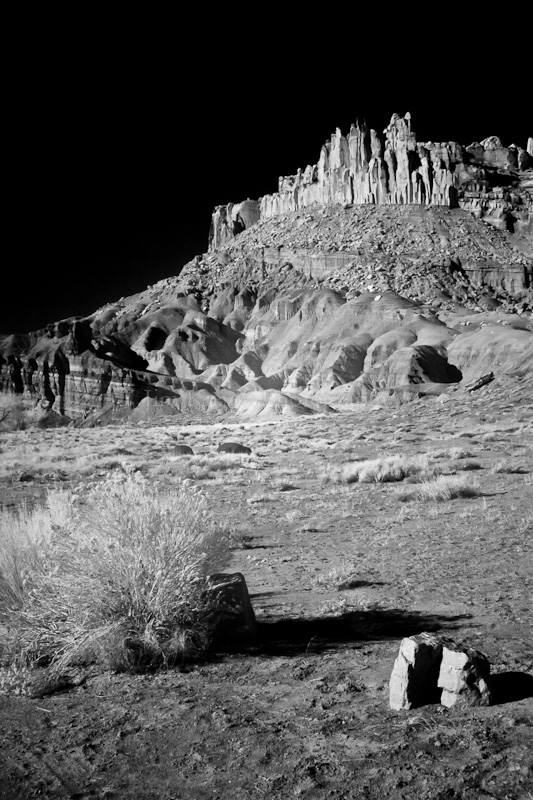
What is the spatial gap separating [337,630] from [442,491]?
7.50 meters

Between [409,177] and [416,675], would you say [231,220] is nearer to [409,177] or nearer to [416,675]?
[409,177]

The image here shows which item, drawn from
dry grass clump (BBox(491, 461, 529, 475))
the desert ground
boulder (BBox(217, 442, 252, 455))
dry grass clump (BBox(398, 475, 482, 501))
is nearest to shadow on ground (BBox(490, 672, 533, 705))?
the desert ground

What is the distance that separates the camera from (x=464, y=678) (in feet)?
14.3

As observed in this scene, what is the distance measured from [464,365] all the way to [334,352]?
2065 cm

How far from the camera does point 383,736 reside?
13.4 feet

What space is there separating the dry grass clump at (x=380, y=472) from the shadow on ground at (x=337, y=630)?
9956 millimetres

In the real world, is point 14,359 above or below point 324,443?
above

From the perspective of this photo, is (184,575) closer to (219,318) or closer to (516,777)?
(516,777)

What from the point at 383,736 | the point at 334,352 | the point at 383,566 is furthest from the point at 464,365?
the point at 383,736

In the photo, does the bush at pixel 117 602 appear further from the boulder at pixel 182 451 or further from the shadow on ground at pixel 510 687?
the boulder at pixel 182 451

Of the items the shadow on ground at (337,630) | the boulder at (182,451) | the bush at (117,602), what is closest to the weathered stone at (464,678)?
the shadow on ground at (337,630)

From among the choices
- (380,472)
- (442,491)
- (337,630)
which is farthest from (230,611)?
(380,472)

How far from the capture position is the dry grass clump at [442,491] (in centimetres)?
1303

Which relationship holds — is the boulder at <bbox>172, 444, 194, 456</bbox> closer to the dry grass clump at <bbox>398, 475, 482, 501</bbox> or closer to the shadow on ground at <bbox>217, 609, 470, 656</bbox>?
the dry grass clump at <bbox>398, 475, 482, 501</bbox>
